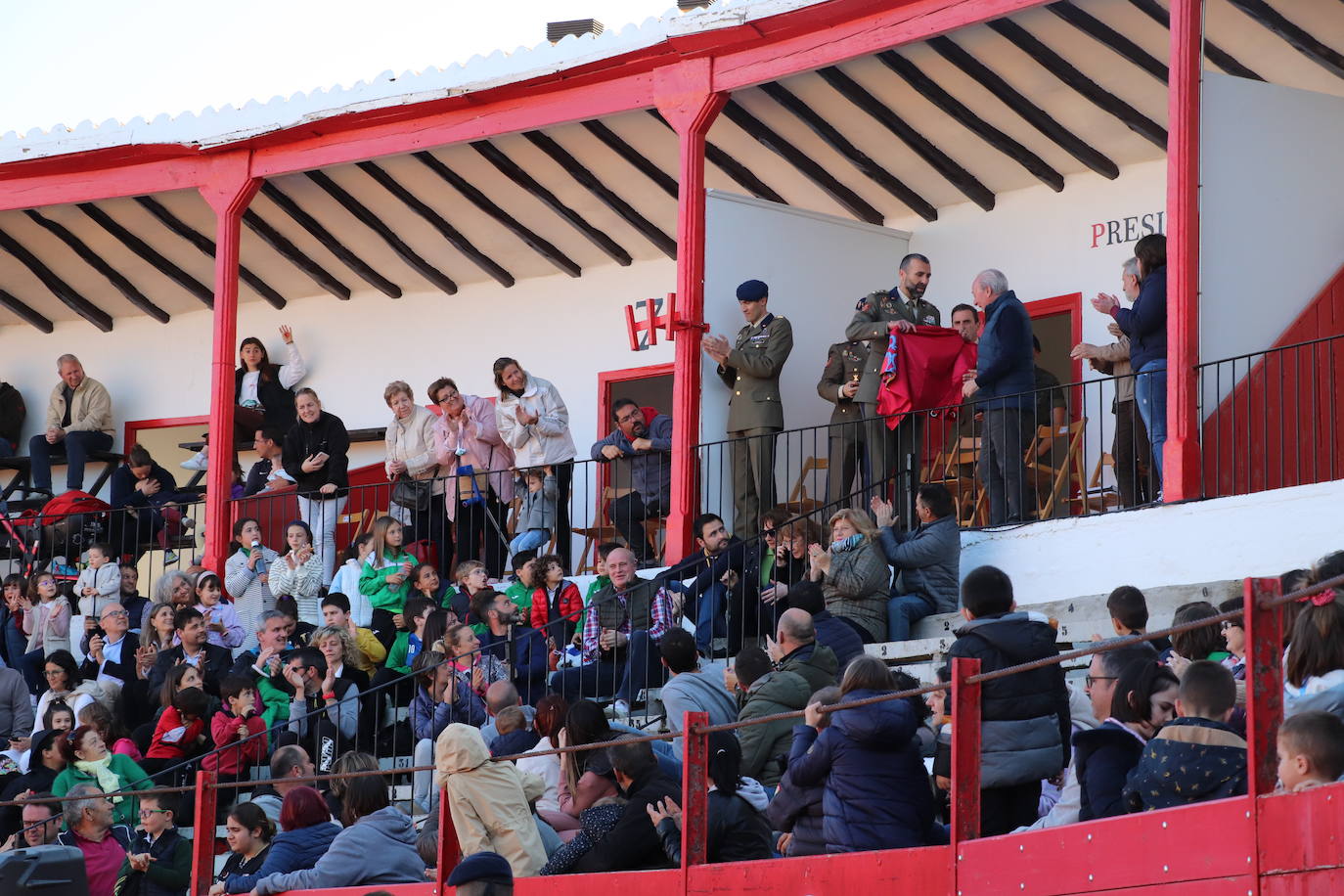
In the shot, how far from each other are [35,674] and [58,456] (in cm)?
482

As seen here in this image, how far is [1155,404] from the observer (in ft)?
33.7

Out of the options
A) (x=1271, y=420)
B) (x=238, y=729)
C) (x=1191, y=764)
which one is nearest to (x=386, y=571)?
(x=238, y=729)

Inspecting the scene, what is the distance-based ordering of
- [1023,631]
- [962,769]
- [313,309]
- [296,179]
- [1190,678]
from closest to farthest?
[1190,678]
[962,769]
[1023,631]
[296,179]
[313,309]

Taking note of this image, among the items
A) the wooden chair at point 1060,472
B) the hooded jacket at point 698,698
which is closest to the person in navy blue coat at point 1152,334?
the wooden chair at point 1060,472

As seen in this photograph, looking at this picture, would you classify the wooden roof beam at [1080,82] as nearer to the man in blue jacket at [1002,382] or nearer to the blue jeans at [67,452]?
the man in blue jacket at [1002,382]

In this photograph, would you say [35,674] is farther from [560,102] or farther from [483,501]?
[560,102]

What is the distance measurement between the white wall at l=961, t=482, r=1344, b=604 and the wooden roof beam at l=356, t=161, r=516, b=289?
6555 mm

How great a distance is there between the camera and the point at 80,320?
60.8 ft

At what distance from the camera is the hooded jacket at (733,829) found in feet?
23.0

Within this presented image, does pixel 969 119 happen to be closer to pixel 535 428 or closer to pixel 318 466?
pixel 535 428

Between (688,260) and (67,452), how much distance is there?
7572 mm

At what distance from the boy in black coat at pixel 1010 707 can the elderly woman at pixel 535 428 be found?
7.03m

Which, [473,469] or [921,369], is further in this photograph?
[473,469]

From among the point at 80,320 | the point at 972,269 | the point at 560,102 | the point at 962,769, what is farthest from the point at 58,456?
the point at 962,769
